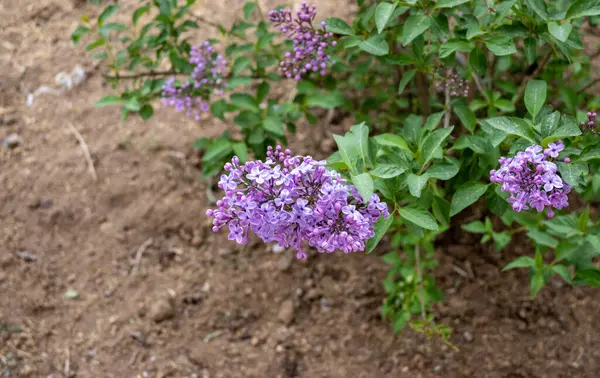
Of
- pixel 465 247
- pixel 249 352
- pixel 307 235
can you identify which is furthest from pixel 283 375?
pixel 307 235

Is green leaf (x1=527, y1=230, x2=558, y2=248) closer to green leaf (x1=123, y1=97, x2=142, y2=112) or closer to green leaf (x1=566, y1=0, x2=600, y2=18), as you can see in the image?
green leaf (x1=566, y1=0, x2=600, y2=18)

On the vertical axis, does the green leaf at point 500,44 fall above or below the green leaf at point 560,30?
below

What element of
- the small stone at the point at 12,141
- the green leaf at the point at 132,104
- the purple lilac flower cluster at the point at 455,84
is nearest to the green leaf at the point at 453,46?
the purple lilac flower cluster at the point at 455,84

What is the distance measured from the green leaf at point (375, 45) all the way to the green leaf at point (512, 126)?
53cm

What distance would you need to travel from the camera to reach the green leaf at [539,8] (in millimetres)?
1877

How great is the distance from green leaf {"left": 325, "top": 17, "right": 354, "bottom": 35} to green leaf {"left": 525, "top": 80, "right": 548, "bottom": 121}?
26.6 inches

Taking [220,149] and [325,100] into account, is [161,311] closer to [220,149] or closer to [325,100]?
[220,149]

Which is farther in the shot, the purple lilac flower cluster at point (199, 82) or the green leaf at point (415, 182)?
the purple lilac flower cluster at point (199, 82)

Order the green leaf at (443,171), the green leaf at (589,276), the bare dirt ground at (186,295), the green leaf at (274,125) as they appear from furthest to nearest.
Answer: the bare dirt ground at (186,295) < the green leaf at (274,125) < the green leaf at (589,276) < the green leaf at (443,171)

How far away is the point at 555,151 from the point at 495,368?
152 centimetres

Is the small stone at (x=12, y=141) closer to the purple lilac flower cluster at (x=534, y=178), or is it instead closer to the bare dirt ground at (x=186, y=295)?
the bare dirt ground at (x=186, y=295)

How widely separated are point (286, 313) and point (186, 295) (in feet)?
1.73

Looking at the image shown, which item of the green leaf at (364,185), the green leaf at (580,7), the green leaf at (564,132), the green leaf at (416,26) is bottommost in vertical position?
the green leaf at (564,132)

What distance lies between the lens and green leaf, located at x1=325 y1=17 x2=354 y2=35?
2154mm
